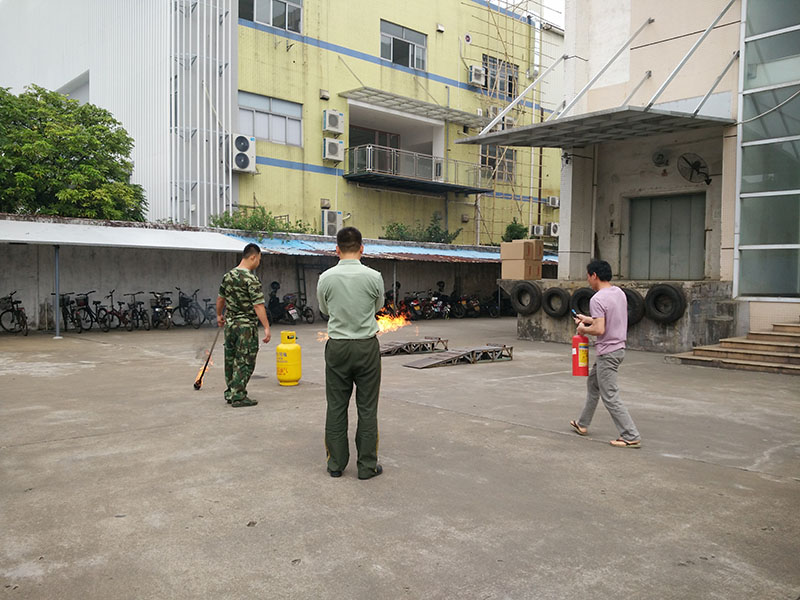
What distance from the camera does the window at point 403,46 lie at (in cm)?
2689

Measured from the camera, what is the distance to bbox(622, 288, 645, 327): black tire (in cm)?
1320

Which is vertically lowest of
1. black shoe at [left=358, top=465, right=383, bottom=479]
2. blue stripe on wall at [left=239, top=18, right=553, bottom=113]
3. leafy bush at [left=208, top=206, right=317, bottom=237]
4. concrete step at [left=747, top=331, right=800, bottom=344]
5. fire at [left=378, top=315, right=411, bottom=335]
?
fire at [left=378, top=315, right=411, bottom=335]

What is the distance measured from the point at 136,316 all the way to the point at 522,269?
10.1m

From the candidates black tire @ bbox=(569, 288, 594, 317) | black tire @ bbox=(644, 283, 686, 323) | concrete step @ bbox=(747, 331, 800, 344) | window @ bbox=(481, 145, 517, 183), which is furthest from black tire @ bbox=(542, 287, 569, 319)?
window @ bbox=(481, 145, 517, 183)

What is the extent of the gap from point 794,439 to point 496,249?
21.9 metres

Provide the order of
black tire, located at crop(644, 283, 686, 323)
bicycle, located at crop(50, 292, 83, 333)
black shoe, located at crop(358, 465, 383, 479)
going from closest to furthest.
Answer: black shoe, located at crop(358, 465, 383, 479), black tire, located at crop(644, 283, 686, 323), bicycle, located at crop(50, 292, 83, 333)

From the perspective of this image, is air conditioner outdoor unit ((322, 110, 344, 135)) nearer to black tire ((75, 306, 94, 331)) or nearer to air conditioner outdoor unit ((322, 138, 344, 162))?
air conditioner outdoor unit ((322, 138, 344, 162))

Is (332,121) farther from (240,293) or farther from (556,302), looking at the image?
(240,293)

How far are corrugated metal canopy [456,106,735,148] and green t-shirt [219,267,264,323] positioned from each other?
7.76 m

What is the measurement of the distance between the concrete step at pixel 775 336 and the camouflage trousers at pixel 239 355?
917cm

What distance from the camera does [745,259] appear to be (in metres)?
12.8

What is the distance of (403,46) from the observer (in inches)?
1078

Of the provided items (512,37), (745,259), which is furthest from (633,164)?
(512,37)

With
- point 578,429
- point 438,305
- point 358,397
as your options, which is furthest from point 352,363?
point 438,305
